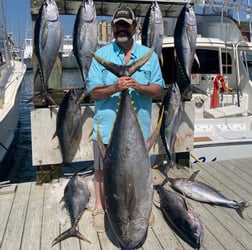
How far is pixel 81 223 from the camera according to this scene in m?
2.95

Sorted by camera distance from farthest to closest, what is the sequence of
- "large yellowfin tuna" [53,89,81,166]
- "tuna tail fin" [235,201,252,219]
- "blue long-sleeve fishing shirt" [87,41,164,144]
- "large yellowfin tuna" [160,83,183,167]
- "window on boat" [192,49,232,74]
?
"window on boat" [192,49,232,74] → "large yellowfin tuna" [160,83,183,167] → "large yellowfin tuna" [53,89,81,166] → "tuna tail fin" [235,201,252,219] → "blue long-sleeve fishing shirt" [87,41,164,144]

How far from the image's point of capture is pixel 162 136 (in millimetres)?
3840

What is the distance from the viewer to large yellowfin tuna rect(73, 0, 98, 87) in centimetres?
327

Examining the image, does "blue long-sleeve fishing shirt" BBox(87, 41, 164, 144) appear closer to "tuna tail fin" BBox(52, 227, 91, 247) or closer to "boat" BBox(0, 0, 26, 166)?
"tuna tail fin" BBox(52, 227, 91, 247)

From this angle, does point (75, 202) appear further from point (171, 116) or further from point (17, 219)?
point (171, 116)

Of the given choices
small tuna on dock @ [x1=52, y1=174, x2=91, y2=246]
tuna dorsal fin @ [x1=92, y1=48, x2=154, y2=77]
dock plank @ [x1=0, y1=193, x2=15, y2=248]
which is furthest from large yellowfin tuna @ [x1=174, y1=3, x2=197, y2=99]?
dock plank @ [x1=0, y1=193, x2=15, y2=248]

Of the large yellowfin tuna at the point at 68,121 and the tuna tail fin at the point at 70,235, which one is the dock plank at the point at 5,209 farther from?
the large yellowfin tuna at the point at 68,121

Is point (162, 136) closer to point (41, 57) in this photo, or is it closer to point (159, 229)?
point (159, 229)

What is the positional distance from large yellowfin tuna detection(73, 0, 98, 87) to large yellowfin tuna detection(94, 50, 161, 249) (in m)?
1.18

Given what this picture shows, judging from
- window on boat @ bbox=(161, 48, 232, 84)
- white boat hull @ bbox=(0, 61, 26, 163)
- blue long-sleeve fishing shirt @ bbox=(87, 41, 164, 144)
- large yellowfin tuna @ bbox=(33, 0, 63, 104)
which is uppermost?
large yellowfin tuna @ bbox=(33, 0, 63, 104)

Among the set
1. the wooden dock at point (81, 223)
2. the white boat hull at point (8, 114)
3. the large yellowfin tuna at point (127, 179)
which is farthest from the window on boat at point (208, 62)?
the large yellowfin tuna at point (127, 179)

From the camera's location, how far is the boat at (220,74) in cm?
714

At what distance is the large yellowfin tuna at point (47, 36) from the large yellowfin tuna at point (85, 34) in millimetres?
175

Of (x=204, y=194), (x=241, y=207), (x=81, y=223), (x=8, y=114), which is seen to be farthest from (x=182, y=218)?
(x=8, y=114)
